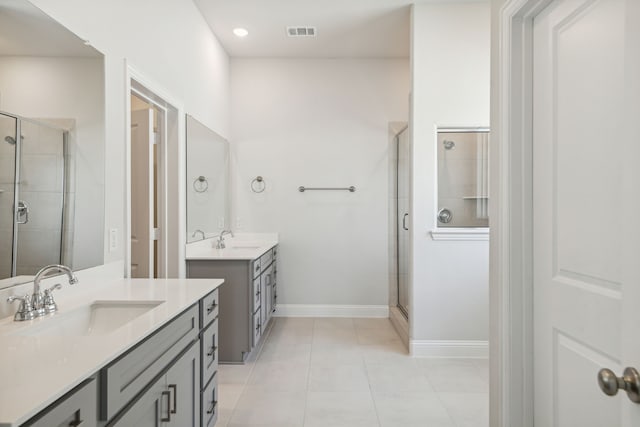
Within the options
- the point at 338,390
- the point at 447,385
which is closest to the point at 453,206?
the point at 447,385

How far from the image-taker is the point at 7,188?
131cm

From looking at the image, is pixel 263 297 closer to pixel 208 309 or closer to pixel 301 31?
pixel 208 309

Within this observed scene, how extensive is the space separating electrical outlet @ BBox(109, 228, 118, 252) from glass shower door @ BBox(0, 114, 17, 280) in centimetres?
60

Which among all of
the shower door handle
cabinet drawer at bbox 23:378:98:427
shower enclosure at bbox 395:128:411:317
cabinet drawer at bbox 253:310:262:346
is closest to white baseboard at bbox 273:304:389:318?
shower enclosure at bbox 395:128:411:317

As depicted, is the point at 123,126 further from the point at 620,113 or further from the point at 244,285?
the point at 620,113

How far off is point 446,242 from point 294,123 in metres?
2.17

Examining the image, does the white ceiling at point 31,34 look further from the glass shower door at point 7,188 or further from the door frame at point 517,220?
the door frame at point 517,220

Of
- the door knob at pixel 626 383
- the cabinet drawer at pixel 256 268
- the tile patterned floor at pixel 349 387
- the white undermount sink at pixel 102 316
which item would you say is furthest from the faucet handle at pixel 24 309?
the cabinet drawer at pixel 256 268

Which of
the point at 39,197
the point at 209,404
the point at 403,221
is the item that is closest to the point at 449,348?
the point at 403,221

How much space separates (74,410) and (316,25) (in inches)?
138

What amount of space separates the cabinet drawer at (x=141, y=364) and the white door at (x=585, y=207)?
1.20 meters

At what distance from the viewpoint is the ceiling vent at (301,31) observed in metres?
3.64

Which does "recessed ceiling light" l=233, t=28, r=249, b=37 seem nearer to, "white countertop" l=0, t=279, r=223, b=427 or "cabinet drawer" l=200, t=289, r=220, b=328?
"cabinet drawer" l=200, t=289, r=220, b=328

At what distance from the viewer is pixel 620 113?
38.9 inches
